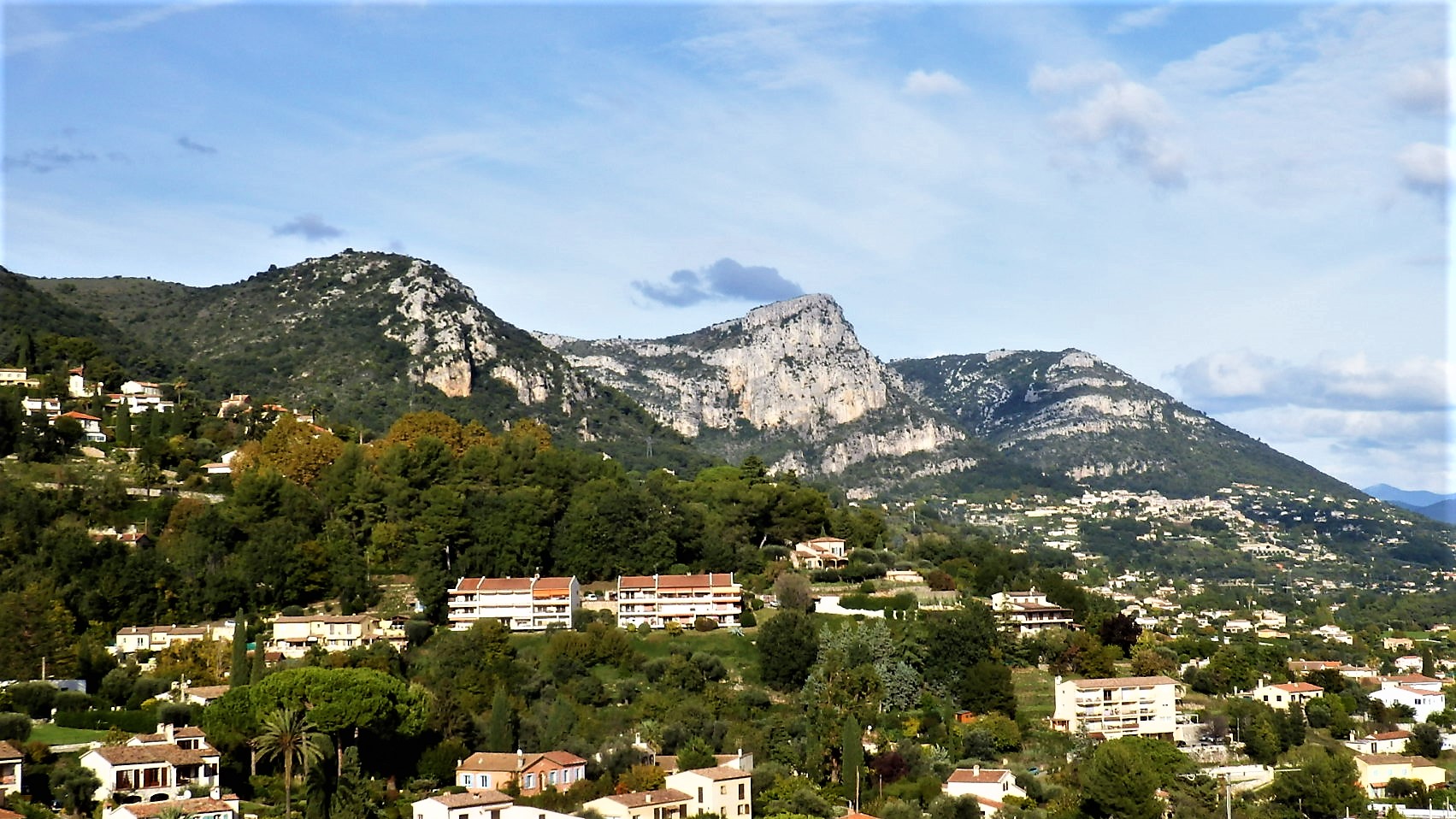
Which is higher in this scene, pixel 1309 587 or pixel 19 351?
pixel 19 351

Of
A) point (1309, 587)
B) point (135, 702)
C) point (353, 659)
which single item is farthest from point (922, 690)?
point (1309, 587)

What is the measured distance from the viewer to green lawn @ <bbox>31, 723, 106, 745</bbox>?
4950 centimetres

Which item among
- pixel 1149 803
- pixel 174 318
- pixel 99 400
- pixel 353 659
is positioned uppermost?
pixel 174 318

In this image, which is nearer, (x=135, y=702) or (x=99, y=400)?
(x=135, y=702)

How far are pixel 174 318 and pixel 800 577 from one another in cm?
8267

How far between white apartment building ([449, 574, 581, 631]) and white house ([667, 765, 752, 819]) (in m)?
17.0

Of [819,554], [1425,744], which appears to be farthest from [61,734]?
[1425,744]

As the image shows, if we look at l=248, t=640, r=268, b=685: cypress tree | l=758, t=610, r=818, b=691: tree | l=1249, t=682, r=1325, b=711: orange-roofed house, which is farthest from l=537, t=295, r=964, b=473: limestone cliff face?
l=248, t=640, r=268, b=685: cypress tree

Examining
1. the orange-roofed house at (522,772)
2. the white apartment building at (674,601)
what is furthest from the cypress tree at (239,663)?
the white apartment building at (674,601)

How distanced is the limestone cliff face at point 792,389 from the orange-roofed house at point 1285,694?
102 meters

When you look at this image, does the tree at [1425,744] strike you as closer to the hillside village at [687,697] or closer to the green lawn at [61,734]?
the hillside village at [687,697]

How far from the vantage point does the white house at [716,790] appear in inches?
1880

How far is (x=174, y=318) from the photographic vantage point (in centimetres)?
13412

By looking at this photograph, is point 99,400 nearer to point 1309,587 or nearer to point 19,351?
point 19,351
